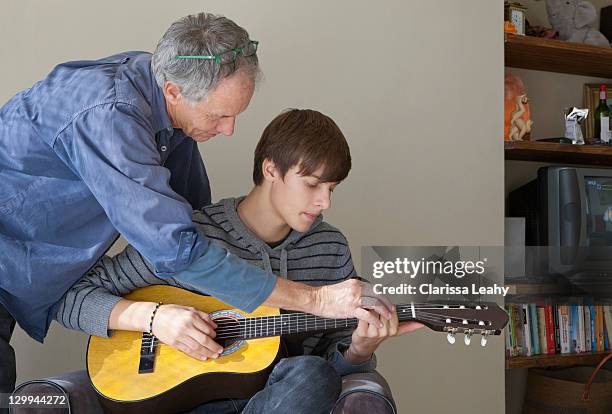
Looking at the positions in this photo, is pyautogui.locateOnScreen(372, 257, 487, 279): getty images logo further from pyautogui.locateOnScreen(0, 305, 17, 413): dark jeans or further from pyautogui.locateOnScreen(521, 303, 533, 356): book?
pyautogui.locateOnScreen(0, 305, 17, 413): dark jeans

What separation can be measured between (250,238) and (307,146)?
273 millimetres

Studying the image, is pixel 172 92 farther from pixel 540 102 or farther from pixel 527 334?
pixel 540 102

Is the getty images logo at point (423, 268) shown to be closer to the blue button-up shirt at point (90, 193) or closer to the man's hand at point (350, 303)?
the man's hand at point (350, 303)

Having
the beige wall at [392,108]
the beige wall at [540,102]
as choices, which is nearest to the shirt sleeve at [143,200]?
the beige wall at [392,108]

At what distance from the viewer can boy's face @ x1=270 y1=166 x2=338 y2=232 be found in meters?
1.81

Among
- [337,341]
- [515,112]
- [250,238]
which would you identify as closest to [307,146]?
[250,238]

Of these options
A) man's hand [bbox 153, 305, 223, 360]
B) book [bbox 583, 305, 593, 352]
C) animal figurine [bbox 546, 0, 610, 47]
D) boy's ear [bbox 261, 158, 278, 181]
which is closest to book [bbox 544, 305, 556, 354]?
book [bbox 583, 305, 593, 352]

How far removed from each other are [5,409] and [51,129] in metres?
0.61

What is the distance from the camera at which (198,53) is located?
1515mm

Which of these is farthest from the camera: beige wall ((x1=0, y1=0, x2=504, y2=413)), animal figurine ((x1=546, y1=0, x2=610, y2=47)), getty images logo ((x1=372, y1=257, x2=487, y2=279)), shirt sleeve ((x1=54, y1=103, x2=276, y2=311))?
animal figurine ((x1=546, y1=0, x2=610, y2=47))

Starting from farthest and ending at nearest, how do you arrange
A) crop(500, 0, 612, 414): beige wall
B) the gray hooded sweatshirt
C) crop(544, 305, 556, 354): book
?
crop(500, 0, 612, 414): beige wall
crop(544, 305, 556, 354): book
the gray hooded sweatshirt

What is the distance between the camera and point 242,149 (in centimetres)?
239

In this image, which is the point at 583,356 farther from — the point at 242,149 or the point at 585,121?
the point at 242,149

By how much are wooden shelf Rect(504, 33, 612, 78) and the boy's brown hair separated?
137 cm
